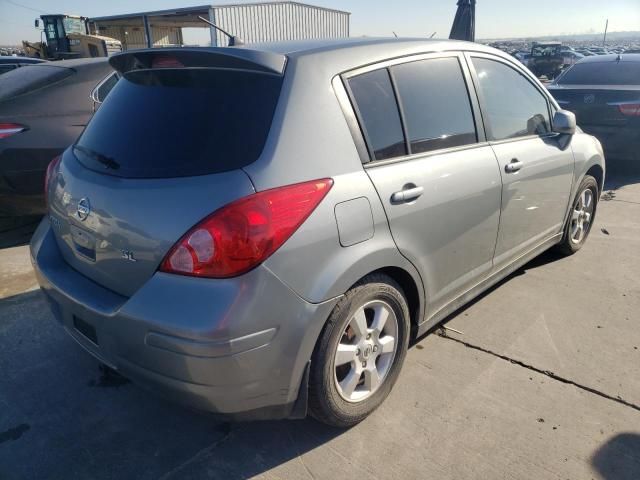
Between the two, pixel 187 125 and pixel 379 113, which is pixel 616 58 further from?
pixel 187 125

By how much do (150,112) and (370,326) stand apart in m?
1.41

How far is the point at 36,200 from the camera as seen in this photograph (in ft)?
14.9

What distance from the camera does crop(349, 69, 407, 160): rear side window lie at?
7.51 ft

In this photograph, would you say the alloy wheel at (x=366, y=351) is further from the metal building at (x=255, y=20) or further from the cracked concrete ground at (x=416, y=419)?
the metal building at (x=255, y=20)

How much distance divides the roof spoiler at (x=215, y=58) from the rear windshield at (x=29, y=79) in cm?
276

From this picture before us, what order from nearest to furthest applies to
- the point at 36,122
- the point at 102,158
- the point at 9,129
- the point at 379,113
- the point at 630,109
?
the point at 102,158 → the point at 379,113 → the point at 9,129 → the point at 36,122 → the point at 630,109

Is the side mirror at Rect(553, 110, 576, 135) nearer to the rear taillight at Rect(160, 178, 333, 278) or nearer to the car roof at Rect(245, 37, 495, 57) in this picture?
the car roof at Rect(245, 37, 495, 57)

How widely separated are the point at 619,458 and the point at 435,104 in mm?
1889

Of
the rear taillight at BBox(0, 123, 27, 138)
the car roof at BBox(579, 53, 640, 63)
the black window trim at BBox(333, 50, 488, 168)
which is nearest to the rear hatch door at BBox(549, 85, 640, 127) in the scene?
the car roof at BBox(579, 53, 640, 63)

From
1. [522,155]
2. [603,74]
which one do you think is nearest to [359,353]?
[522,155]

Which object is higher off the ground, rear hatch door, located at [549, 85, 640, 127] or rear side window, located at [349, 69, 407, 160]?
rear side window, located at [349, 69, 407, 160]

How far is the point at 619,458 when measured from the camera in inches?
87.7

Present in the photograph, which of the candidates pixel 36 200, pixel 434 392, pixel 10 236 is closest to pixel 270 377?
pixel 434 392

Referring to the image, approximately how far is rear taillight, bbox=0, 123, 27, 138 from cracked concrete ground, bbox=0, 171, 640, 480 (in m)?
1.63
